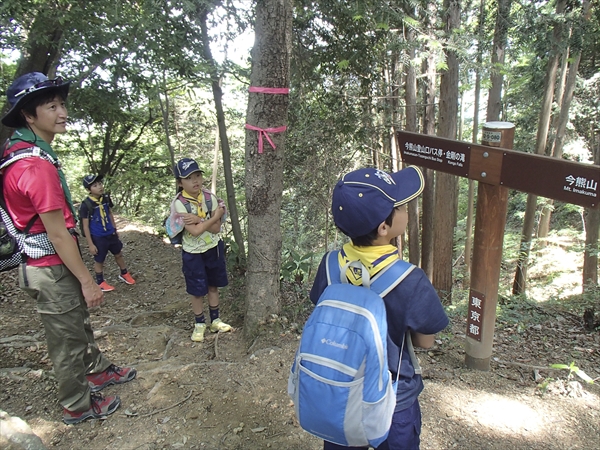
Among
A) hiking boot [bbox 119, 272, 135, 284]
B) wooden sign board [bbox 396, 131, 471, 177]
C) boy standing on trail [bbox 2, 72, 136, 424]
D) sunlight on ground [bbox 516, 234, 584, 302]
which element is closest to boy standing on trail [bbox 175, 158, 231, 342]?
boy standing on trail [bbox 2, 72, 136, 424]

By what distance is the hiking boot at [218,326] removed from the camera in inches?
168

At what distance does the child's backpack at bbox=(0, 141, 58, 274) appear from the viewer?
93.5 inches

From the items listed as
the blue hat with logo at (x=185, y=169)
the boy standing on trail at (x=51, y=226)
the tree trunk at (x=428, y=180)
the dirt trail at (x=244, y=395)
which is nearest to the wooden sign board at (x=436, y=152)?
the dirt trail at (x=244, y=395)

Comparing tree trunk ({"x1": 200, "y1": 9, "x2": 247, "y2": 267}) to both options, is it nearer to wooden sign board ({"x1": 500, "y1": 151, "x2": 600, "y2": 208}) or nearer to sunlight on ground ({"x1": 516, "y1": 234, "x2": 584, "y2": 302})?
wooden sign board ({"x1": 500, "y1": 151, "x2": 600, "y2": 208})

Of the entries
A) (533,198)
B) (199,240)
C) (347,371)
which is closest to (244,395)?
(199,240)

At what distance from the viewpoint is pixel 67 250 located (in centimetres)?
246

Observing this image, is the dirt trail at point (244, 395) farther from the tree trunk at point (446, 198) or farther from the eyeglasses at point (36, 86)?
the tree trunk at point (446, 198)

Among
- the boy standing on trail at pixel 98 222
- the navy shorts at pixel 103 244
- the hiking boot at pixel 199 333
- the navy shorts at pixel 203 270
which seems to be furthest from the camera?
the navy shorts at pixel 103 244

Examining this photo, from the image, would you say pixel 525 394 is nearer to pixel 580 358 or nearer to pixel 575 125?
pixel 580 358

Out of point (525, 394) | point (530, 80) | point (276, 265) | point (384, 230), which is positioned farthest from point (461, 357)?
point (530, 80)

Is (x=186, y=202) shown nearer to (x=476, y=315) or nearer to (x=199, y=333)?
(x=199, y=333)

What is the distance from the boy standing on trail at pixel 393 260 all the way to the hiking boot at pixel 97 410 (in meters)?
1.86

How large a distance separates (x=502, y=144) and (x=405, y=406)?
224 cm

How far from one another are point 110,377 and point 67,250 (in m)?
1.30
